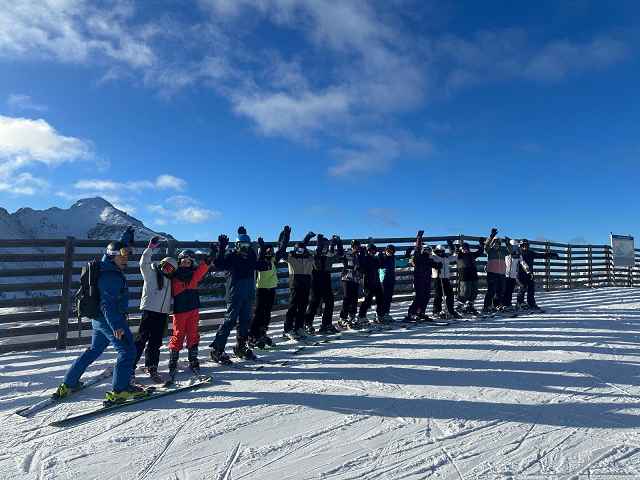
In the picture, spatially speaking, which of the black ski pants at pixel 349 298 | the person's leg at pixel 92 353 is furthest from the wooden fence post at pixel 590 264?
the person's leg at pixel 92 353

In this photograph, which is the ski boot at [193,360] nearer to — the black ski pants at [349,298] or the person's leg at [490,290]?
the black ski pants at [349,298]

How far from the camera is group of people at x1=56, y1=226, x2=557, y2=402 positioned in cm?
459

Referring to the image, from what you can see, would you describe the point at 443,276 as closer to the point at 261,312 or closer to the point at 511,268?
the point at 511,268

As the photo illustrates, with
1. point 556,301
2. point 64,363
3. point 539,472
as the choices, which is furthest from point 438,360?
point 556,301

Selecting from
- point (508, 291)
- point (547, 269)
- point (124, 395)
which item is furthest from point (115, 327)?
point (547, 269)

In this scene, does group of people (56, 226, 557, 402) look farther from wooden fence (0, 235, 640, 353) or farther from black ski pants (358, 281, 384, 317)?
wooden fence (0, 235, 640, 353)

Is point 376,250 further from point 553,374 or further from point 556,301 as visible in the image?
point 556,301

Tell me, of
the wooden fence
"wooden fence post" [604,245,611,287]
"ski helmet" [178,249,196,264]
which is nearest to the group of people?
"ski helmet" [178,249,196,264]

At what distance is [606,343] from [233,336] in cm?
653

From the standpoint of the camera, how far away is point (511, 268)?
1045cm

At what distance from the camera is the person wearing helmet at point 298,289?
7621 mm

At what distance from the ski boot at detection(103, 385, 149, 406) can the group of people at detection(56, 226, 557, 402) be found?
A: 0.03 feet

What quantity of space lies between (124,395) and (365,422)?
257 cm

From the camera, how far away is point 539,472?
9.48ft
